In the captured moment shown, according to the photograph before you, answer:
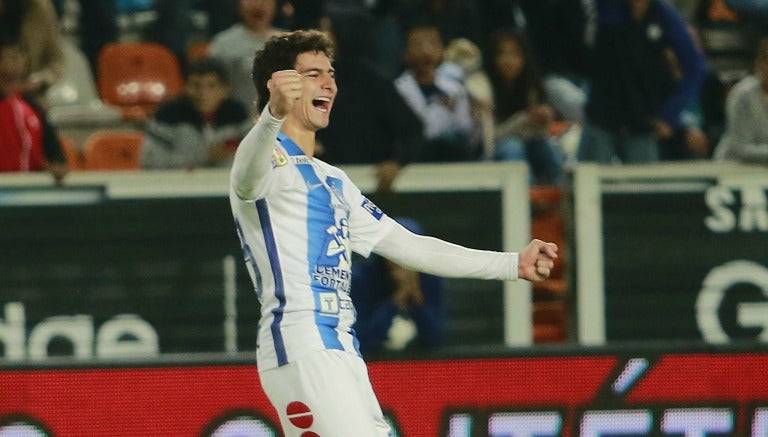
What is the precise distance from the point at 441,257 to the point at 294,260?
581 mm

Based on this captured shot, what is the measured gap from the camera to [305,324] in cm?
464

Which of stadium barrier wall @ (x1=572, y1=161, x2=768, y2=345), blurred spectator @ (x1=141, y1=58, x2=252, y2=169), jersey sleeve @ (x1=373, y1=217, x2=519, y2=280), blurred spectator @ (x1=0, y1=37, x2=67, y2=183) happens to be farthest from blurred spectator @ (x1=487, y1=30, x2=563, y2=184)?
jersey sleeve @ (x1=373, y1=217, x2=519, y2=280)

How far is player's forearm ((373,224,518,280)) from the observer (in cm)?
499

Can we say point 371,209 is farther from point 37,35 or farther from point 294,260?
point 37,35

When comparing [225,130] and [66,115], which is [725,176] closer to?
[225,130]

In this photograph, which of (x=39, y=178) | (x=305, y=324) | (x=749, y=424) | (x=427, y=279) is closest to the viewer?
(x=305, y=324)

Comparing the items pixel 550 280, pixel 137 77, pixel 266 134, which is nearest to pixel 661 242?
pixel 550 280

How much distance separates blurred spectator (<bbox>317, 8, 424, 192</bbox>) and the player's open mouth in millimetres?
2985

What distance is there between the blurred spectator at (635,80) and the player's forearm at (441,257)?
3723 millimetres

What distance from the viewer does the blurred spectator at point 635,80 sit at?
8.66m

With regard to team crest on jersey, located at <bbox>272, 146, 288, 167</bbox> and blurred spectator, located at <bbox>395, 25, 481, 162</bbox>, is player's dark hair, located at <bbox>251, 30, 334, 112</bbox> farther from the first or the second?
blurred spectator, located at <bbox>395, 25, 481, 162</bbox>

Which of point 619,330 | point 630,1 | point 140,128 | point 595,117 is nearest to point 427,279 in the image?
point 619,330

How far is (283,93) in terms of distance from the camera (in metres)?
4.21

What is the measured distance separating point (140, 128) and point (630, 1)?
3.19 metres
